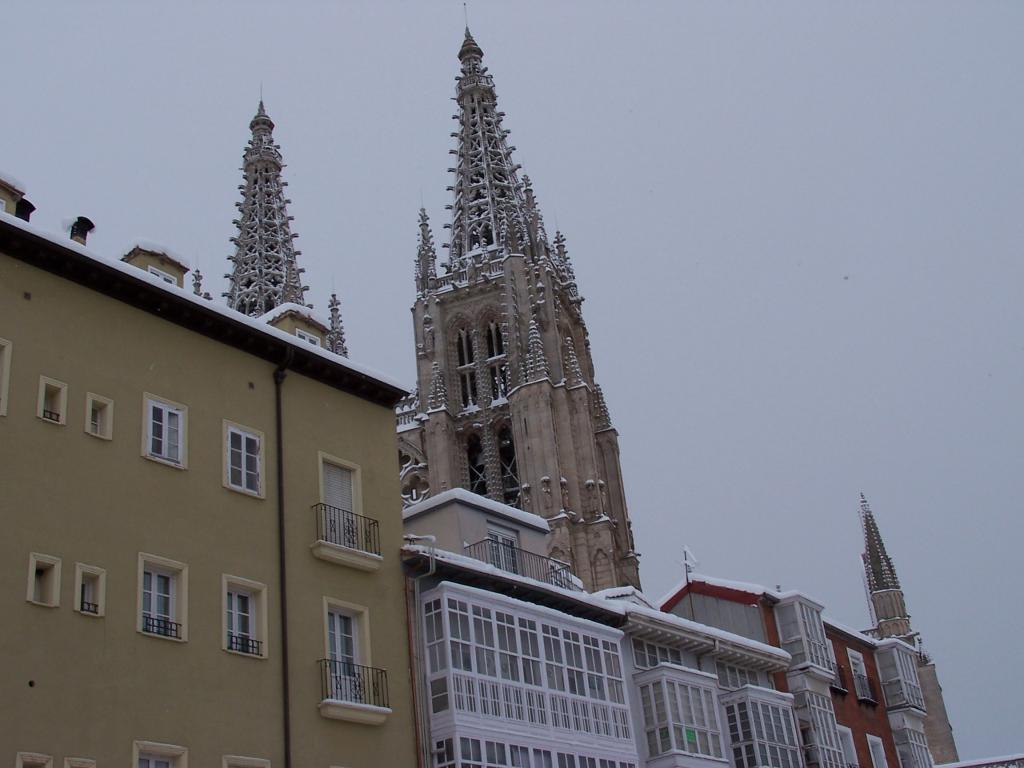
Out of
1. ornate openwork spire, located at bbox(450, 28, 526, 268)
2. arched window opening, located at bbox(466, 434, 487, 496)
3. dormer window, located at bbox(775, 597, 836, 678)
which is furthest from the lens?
ornate openwork spire, located at bbox(450, 28, 526, 268)

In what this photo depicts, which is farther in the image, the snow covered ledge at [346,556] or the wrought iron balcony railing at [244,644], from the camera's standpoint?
the snow covered ledge at [346,556]

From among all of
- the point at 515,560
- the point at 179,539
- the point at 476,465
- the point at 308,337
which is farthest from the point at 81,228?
the point at 476,465

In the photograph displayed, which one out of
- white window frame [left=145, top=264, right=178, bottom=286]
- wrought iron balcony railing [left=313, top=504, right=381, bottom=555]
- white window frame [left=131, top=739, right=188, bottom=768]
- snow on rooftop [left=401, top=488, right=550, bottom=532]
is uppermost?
white window frame [left=145, top=264, right=178, bottom=286]

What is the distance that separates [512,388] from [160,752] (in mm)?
64792

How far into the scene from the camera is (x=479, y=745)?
24.8 meters

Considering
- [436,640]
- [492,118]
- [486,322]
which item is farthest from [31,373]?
[492,118]

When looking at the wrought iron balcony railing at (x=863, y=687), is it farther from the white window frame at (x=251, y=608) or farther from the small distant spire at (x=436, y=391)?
the small distant spire at (x=436, y=391)

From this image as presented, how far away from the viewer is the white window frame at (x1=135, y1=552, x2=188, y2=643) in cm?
2042

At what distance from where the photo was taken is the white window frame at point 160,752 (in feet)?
63.2

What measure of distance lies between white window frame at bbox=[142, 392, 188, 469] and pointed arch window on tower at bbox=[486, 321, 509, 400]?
6419 centimetres

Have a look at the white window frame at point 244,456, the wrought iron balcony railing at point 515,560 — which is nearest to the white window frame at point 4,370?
the white window frame at point 244,456

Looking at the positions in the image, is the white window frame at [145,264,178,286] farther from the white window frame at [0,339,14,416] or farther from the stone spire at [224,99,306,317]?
the stone spire at [224,99,306,317]

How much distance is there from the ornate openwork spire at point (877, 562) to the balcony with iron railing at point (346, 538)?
9490cm

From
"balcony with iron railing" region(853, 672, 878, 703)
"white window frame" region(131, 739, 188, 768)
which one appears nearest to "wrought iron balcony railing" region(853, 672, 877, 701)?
"balcony with iron railing" region(853, 672, 878, 703)
